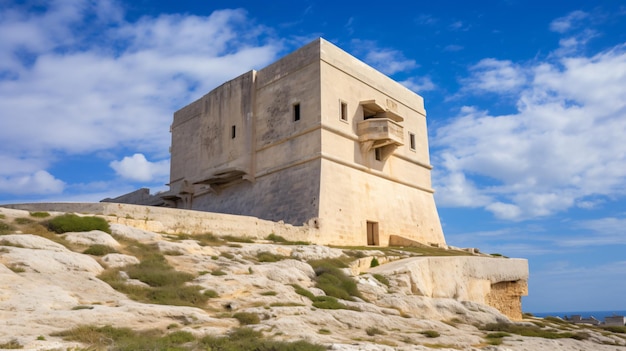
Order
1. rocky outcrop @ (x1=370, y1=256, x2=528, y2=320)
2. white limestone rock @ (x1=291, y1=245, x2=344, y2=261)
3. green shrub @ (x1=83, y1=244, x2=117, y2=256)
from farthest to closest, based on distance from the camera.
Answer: white limestone rock @ (x1=291, y1=245, x2=344, y2=261)
rocky outcrop @ (x1=370, y1=256, x2=528, y2=320)
green shrub @ (x1=83, y1=244, x2=117, y2=256)

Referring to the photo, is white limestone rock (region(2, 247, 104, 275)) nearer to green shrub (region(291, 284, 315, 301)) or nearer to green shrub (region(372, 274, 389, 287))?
green shrub (region(291, 284, 315, 301))

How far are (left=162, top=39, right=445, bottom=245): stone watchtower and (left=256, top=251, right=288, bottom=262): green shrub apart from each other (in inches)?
261

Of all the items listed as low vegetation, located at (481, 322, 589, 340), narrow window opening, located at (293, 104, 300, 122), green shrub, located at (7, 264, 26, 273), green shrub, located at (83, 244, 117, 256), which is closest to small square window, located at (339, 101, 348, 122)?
narrow window opening, located at (293, 104, 300, 122)

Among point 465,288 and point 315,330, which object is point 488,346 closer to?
point 315,330

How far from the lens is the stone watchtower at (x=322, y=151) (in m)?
24.0

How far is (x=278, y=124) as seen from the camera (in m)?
26.2

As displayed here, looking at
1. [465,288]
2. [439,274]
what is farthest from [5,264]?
[465,288]

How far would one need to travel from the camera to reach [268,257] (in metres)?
15.0

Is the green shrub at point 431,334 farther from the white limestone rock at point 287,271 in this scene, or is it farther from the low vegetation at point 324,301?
the white limestone rock at point 287,271

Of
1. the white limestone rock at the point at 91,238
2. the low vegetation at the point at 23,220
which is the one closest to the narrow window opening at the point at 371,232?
the white limestone rock at the point at 91,238

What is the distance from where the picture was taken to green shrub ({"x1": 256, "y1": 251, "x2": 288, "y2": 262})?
14.8 meters

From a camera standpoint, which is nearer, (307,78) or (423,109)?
(307,78)

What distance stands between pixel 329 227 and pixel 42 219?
11896 mm

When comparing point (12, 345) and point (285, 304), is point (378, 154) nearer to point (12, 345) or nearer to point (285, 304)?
point (285, 304)
